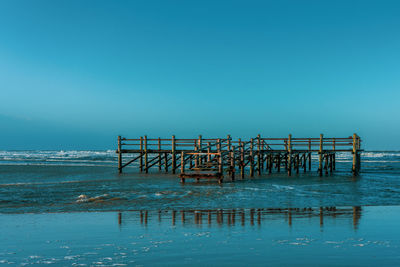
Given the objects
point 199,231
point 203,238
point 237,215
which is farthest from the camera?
point 237,215

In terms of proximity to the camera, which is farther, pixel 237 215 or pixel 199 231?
pixel 237 215

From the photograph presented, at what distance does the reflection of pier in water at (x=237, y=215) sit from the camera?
9422 millimetres

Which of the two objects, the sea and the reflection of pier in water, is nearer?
the sea

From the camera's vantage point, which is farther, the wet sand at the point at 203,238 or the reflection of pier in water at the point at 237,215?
the reflection of pier in water at the point at 237,215

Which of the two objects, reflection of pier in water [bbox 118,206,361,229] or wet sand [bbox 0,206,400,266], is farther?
reflection of pier in water [bbox 118,206,361,229]

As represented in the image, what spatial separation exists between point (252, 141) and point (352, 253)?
863 inches

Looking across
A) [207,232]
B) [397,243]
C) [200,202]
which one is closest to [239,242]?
[207,232]

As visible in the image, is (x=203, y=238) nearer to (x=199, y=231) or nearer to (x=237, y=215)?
(x=199, y=231)

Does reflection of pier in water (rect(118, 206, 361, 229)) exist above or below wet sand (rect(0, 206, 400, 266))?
below

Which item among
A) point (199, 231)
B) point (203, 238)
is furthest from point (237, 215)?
point (203, 238)

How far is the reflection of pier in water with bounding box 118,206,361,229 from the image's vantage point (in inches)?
371

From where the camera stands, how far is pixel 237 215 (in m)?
10.4

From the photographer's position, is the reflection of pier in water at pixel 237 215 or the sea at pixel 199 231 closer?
the sea at pixel 199 231

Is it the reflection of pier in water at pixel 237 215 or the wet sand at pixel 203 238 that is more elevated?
the wet sand at pixel 203 238
